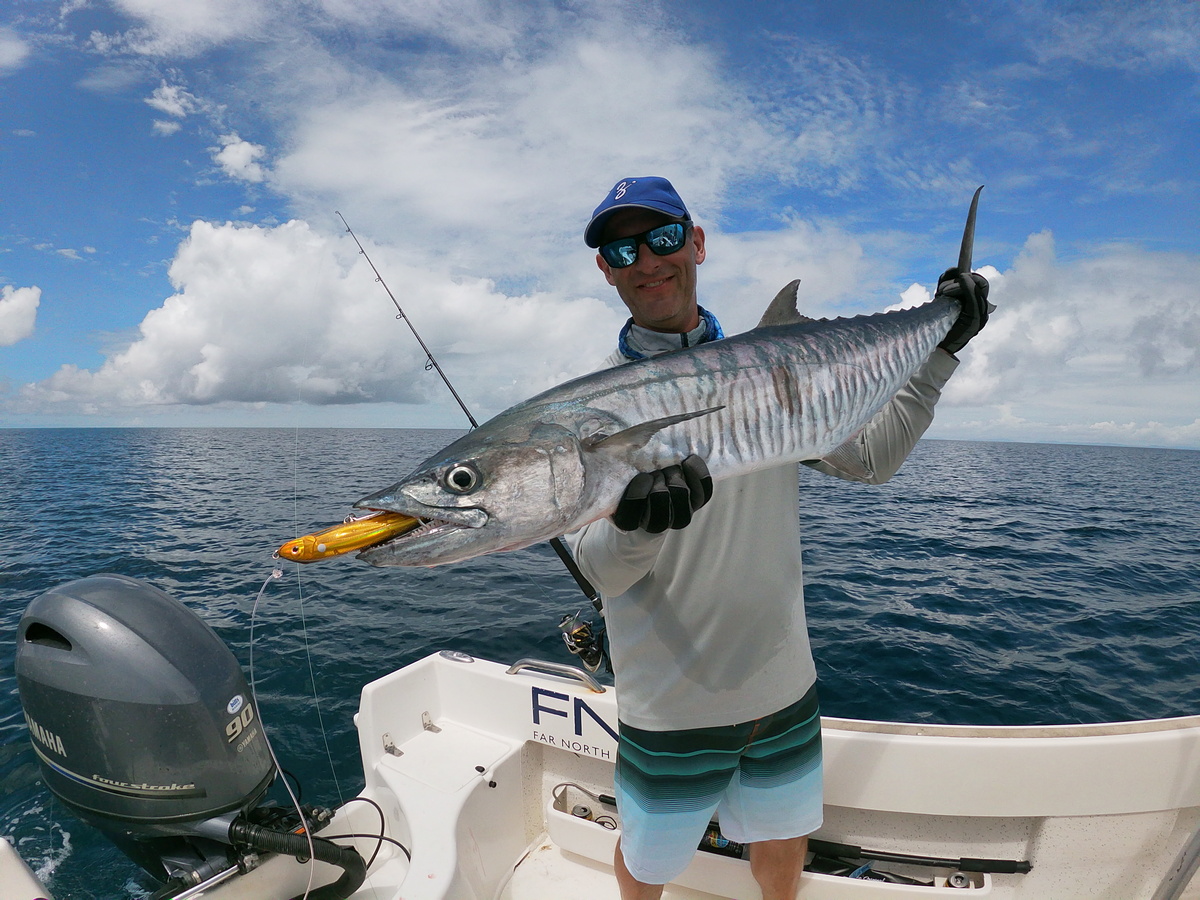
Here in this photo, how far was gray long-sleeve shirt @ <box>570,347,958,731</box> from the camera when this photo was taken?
7.14 feet

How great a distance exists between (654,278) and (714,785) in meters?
1.90

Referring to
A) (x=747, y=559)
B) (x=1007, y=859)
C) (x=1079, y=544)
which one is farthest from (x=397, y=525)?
(x=1079, y=544)

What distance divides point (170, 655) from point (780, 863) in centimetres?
267

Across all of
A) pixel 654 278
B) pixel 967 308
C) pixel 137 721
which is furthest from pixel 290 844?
pixel 967 308

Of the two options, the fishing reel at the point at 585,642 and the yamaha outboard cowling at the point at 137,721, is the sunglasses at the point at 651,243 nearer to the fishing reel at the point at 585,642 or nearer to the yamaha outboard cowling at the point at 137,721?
the fishing reel at the point at 585,642

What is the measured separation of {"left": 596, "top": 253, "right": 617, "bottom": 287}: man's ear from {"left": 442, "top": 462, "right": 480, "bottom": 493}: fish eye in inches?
44.7

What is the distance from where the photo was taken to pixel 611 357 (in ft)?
8.51

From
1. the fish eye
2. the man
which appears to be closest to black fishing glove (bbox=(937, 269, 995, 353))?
the man

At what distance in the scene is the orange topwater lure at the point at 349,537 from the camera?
152 centimetres

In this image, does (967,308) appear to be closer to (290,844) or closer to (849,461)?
(849,461)

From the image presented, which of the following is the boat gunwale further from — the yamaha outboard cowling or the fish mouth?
the yamaha outboard cowling

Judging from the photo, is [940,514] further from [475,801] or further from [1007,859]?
[475,801]

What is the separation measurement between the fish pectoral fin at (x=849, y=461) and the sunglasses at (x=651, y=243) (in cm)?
99

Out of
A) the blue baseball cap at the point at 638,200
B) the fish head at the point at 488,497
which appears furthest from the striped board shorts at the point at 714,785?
the blue baseball cap at the point at 638,200
